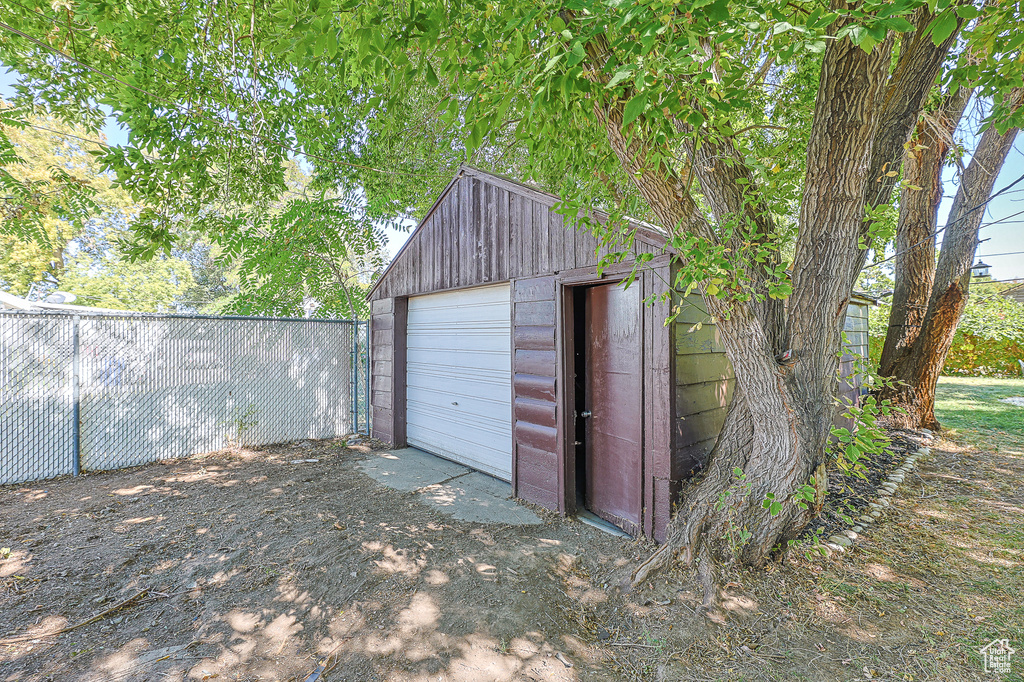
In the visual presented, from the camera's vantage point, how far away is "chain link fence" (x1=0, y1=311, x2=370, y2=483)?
4.73 metres

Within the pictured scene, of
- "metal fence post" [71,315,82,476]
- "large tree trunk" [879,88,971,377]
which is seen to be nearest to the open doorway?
"large tree trunk" [879,88,971,377]

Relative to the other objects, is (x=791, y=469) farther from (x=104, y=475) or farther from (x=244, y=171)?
(x=104, y=475)

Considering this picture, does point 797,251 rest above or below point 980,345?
above

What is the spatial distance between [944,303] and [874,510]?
151 inches

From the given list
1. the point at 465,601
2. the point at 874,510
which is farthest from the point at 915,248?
the point at 465,601

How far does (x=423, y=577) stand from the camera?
282 centimetres

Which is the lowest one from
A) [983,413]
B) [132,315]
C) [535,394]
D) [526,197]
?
[983,413]

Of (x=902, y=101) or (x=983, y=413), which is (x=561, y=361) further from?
(x=983, y=413)

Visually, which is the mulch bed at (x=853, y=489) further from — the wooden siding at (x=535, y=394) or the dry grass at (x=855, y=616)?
the wooden siding at (x=535, y=394)

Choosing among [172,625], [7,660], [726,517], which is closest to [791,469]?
[726,517]

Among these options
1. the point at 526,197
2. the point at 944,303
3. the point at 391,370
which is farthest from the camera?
→ the point at 391,370

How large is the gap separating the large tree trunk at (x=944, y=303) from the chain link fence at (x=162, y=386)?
7771 millimetres

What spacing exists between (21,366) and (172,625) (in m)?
4.37

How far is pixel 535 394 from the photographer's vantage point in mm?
4008
